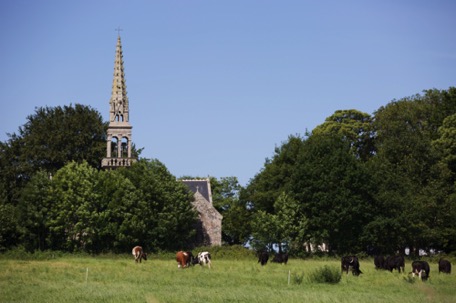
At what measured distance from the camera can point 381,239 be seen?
71.4 metres

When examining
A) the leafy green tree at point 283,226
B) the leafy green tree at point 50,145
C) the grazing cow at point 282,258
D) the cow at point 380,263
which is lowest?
the cow at point 380,263

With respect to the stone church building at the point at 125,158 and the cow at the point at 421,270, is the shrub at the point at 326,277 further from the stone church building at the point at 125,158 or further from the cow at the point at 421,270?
the stone church building at the point at 125,158

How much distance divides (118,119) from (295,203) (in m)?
23.2

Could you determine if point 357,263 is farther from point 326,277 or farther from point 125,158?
point 125,158

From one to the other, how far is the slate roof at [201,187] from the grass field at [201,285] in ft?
115

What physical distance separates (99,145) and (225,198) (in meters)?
17.8

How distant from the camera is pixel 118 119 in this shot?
86.8 meters

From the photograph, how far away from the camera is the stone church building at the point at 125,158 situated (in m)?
81.6

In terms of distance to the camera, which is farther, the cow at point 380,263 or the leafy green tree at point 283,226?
the leafy green tree at point 283,226

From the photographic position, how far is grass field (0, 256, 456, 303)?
33969mm

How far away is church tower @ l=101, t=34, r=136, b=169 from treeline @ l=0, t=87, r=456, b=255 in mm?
7256

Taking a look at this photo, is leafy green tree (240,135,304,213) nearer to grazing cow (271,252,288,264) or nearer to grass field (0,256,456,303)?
grazing cow (271,252,288,264)

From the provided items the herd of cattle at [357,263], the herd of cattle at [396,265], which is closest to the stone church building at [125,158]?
the herd of cattle at [357,263]

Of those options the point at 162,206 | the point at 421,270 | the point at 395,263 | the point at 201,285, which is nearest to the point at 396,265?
the point at 395,263
